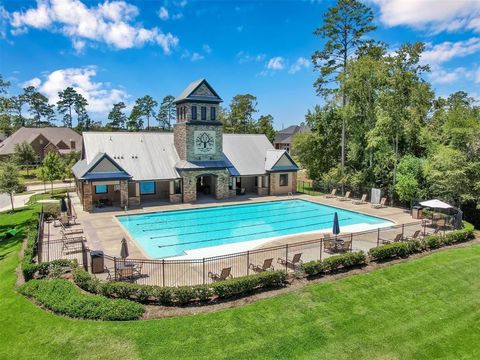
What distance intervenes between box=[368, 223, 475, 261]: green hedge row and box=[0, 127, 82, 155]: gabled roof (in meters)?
62.4

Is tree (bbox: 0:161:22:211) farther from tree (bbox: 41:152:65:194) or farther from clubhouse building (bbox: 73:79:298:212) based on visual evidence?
tree (bbox: 41:152:65:194)

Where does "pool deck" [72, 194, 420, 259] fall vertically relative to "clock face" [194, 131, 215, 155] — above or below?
below

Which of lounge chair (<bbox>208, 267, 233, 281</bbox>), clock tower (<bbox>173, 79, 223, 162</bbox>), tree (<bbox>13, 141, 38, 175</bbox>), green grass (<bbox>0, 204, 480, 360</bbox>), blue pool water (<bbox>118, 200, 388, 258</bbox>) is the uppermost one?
clock tower (<bbox>173, 79, 223, 162</bbox>)

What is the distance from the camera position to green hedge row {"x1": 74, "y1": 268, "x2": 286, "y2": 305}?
12812 millimetres

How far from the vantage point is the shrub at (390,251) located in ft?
56.4

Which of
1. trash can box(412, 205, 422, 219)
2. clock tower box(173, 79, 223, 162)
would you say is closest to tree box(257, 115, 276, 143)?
clock tower box(173, 79, 223, 162)

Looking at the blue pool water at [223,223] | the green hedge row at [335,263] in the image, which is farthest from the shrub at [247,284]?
the blue pool water at [223,223]

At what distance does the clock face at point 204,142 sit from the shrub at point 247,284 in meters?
21.0

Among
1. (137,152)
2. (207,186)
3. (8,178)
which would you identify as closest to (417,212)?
(207,186)

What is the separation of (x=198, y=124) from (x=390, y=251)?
21.4 meters

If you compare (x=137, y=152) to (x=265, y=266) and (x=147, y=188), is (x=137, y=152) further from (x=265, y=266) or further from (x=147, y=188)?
(x=265, y=266)

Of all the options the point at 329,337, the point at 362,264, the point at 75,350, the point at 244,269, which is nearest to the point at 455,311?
the point at 362,264

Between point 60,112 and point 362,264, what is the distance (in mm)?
112493

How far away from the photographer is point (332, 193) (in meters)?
36.3
